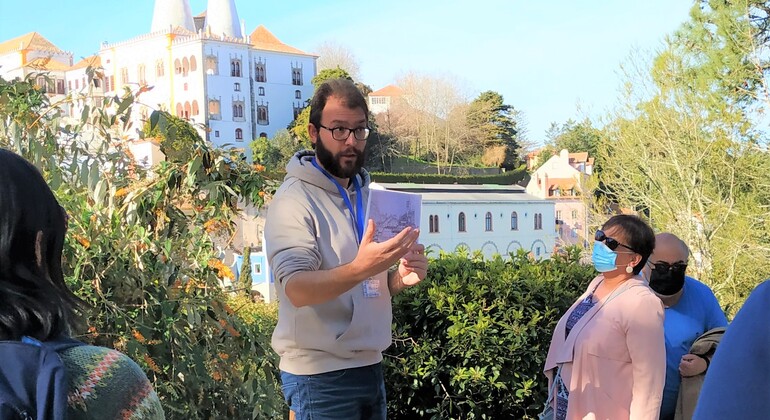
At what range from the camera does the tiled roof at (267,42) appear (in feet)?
296

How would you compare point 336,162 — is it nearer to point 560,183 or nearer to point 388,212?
point 388,212

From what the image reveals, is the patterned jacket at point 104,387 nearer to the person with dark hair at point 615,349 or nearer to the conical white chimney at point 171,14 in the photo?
the person with dark hair at point 615,349

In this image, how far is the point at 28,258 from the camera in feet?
4.42

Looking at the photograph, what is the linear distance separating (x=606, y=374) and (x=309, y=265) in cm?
155

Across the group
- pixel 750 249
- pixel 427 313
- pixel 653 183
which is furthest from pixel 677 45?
pixel 427 313

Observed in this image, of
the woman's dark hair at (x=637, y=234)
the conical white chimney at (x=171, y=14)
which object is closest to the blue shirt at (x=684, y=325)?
the woman's dark hair at (x=637, y=234)

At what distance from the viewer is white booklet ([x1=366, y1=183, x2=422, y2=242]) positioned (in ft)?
8.49

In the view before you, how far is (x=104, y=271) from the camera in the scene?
339cm

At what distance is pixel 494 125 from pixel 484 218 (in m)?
22.0

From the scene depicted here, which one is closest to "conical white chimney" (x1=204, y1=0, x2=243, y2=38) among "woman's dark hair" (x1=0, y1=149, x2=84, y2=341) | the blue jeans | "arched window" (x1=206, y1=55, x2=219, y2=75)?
"arched window" (x1=206, y1=55, x2=219, y2=75)

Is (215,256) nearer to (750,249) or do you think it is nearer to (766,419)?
(766,419)

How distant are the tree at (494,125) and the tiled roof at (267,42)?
26.0m

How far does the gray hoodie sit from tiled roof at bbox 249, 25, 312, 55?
8905cm

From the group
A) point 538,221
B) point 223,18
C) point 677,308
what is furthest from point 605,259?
point 223,18
